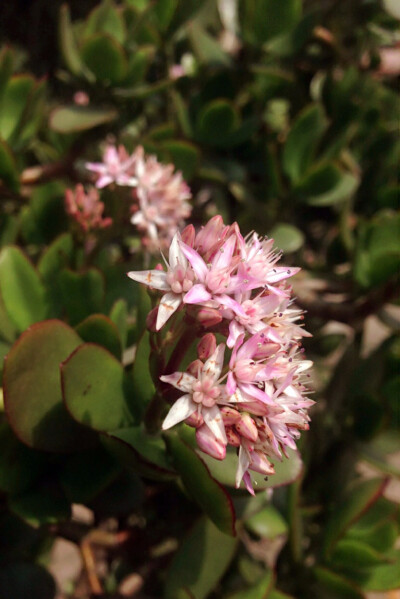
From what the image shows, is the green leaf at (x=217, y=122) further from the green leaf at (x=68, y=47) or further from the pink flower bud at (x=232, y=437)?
the pink flower bud at (x=232, y=437)

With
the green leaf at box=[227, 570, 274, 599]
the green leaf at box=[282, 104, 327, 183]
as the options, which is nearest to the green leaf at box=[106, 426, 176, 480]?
the green leaf at box=[227, 570, 274, 599]

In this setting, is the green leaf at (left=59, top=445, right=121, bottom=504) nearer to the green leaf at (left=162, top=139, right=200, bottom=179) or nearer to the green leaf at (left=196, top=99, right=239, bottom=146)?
the green leaf at (left=162, top=139, right=200, bottom=179)

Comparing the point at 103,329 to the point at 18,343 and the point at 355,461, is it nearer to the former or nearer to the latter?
the point at 18,343

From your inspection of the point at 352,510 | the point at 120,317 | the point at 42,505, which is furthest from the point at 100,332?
the point at 352,510

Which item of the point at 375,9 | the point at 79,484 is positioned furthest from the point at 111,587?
the point at 375,9

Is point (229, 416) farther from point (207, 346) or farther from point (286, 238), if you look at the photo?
point (286, 238)

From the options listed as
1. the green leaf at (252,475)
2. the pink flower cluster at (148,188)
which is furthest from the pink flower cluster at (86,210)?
the green leaf at (252,475)
